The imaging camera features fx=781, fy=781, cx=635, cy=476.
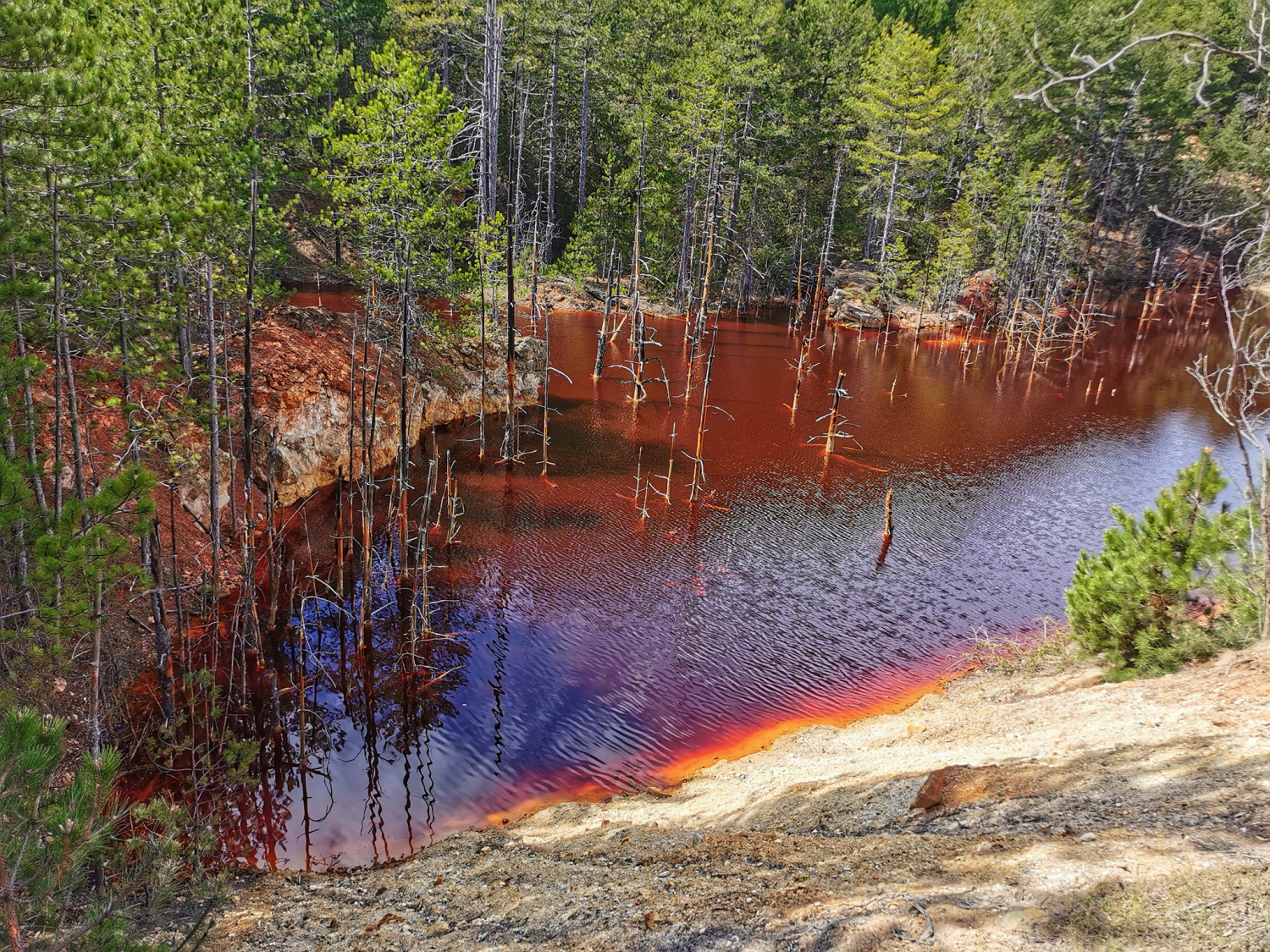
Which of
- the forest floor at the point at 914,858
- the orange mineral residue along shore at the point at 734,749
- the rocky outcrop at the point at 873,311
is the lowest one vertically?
the orange mineral residue along shore at the point at 734,749

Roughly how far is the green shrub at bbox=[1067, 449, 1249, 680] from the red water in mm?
4211

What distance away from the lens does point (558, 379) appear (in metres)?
31.2

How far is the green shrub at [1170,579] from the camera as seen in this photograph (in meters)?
9.38

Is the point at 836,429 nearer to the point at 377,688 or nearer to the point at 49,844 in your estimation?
the point at 377,688

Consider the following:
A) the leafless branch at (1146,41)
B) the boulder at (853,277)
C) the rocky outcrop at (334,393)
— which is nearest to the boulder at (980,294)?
the boulder at (853,277)

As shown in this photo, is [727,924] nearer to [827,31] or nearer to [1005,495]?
[1005,495]

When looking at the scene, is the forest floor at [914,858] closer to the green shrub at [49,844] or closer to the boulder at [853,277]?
the green shrub at [49,844]

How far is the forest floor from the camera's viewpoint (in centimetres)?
538

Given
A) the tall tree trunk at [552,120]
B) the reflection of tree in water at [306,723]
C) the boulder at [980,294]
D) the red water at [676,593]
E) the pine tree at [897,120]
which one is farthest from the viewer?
the boulder at [980,294]

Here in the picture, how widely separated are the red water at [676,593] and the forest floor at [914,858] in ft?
5.48

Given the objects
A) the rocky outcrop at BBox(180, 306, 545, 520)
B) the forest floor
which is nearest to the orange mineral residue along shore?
the forest floor

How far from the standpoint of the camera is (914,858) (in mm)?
6551

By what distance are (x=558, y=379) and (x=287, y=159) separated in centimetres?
1463

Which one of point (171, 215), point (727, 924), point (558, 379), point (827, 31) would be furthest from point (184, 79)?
point (827, 31)
